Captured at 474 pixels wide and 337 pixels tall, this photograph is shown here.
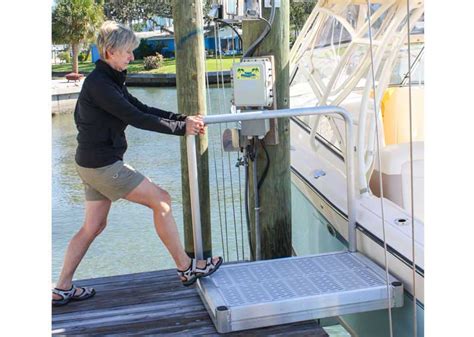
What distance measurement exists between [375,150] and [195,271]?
4.73ft

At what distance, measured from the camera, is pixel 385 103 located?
5.68 m

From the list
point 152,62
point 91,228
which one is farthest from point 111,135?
point 152,62

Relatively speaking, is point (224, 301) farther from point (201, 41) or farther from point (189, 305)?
point (201, 41)

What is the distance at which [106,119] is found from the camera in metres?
3.77

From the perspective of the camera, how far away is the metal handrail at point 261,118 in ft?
13.0

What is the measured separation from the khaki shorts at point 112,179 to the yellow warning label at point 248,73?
3.21 feet

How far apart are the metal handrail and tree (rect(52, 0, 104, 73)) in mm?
40048

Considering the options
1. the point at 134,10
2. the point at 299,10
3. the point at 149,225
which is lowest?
the point at 149,225

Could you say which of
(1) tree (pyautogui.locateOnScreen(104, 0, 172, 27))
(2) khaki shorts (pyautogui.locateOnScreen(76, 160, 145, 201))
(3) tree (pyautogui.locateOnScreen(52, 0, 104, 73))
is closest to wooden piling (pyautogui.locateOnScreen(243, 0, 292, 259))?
(2) khaki shorts (pyautogui.locateOnScreen(76, 160, 145, 201))

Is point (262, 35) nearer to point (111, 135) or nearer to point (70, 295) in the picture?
point (111, 135)

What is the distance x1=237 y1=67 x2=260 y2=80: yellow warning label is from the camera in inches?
169

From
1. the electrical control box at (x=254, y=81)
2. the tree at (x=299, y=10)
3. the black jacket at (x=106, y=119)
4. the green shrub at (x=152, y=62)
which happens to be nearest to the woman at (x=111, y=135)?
the black jacket at (x=106, y=119)
